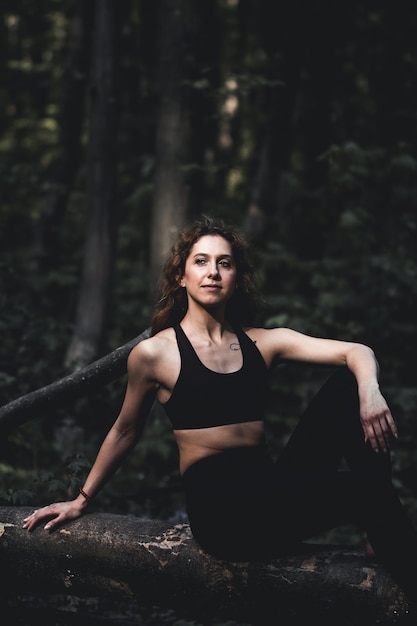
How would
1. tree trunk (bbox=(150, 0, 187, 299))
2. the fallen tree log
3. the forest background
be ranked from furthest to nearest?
tree trunk (bbox=(150, 0, 187, 299)) < the forest background < the fallen tree log

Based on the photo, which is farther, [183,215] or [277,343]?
[183,215]

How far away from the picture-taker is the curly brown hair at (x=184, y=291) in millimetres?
3812

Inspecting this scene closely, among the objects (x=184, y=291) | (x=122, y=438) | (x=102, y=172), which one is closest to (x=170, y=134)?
(x=102, y=172)

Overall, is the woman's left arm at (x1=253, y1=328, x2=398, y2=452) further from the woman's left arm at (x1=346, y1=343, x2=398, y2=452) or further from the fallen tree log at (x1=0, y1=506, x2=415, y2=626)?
the fallen tree log at (x1=0, y1=506, x2=415, y2=626)

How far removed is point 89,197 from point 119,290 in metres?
2.98

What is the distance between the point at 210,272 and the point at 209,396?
606 mm

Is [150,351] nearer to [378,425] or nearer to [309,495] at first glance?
[309,495]

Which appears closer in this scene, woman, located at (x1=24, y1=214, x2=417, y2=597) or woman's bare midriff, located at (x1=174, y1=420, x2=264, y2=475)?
woman, located at (x1=24, y1=214, x2=417, y2=597)

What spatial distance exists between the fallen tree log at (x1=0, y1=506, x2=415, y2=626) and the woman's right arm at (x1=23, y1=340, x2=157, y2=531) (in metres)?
0.06

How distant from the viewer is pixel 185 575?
126 inches

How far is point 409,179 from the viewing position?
9.16 meters

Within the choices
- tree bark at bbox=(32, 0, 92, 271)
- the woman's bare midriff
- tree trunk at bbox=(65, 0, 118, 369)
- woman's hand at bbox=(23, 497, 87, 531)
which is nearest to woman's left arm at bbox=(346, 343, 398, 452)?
the woman's bare midriff

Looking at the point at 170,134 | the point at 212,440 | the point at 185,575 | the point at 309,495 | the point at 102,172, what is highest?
the point at 170,134

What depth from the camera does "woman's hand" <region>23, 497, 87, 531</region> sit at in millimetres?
3503
